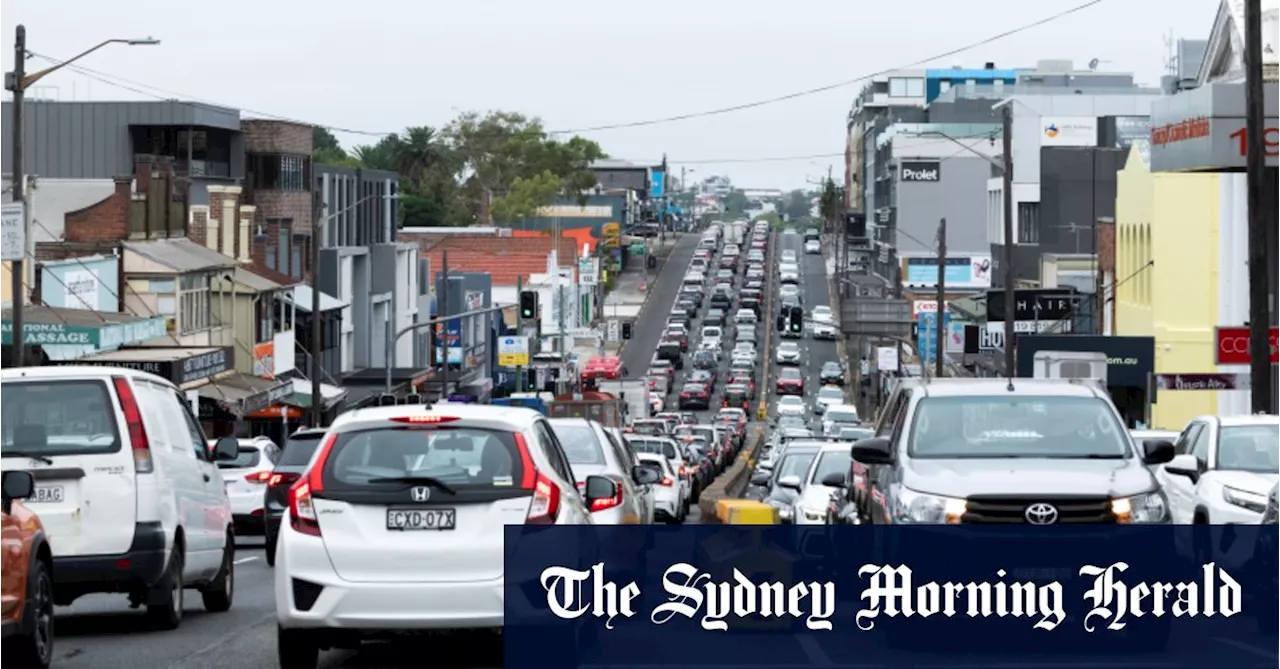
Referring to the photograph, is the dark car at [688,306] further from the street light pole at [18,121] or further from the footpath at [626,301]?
the street light pole at [18,121]

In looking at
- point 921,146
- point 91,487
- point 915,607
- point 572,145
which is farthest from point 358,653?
point 572,145

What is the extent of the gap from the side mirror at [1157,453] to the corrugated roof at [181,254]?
44078 millimetres

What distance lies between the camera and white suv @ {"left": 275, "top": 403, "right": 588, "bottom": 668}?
41.8 ft

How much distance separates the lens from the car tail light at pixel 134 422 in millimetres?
15586

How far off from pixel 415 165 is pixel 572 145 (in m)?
24.4

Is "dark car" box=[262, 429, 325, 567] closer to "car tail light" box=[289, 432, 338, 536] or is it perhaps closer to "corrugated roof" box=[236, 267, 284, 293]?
"car tail light" box=[289, 432, 338, 536]

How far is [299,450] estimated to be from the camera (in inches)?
1075

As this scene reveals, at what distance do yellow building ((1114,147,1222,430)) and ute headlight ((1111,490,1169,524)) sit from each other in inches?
1705

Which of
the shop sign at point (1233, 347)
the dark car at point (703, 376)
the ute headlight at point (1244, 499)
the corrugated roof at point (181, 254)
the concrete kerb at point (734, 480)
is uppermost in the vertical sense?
the corrugated roof at point (181, 254)

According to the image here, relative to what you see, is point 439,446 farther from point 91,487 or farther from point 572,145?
point 572,145

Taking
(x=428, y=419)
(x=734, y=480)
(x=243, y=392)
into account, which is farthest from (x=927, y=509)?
(x=243, y=392)

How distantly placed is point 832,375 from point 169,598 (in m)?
97.4

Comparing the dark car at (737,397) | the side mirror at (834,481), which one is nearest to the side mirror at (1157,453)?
the side mirror at (834,481)

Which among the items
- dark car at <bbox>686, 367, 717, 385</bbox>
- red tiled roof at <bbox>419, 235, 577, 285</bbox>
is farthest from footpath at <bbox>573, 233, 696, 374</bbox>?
red tiled roof at <bbox>419, 235, 577, 285</bbox>
